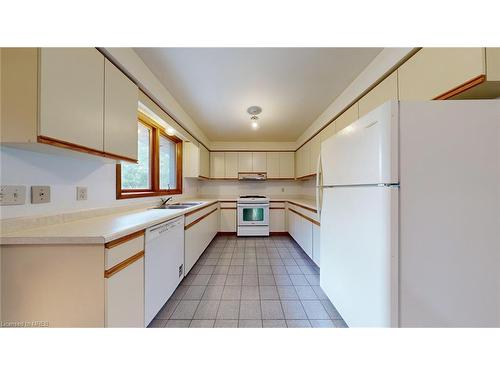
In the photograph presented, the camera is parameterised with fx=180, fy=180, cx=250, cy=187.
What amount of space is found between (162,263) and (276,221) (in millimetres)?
3117

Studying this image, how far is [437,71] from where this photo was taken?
3.69ft

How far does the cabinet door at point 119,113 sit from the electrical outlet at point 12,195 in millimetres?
464

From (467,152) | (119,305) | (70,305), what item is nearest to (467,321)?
(467,152)

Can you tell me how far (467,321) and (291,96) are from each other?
8.09 feet

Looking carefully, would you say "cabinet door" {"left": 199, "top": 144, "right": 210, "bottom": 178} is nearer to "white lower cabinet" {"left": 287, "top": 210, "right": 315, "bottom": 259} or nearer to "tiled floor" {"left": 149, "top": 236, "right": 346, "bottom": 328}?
"tiled floor" {"left": 149, "top": 236, "right": 346, "bottom": 328}

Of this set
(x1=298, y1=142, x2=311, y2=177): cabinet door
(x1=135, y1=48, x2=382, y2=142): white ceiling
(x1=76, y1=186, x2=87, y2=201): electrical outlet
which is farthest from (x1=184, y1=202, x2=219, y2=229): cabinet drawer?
(x1=298, y1=142, x2=311, y2=177): cabinet door

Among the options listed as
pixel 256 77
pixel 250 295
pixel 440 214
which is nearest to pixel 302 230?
pixel 250 295

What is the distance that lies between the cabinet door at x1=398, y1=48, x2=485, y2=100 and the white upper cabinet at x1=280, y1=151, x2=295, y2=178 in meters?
3.18

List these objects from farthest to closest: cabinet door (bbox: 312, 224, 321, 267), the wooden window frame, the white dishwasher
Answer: cabinet door (bbox: 312, 224, 321, 267), the wooden window frame, the white dishwasher

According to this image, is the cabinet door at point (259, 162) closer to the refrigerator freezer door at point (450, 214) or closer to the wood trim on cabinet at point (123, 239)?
the wood trim on cabinet at point (123, 239)

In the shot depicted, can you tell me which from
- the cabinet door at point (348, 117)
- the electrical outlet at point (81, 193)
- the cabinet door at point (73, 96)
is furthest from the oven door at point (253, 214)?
the cabinet door at point (73, 96)

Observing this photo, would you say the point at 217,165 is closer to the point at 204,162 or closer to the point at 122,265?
the point at 204,162

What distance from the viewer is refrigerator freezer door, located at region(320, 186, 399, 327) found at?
0.98 m
